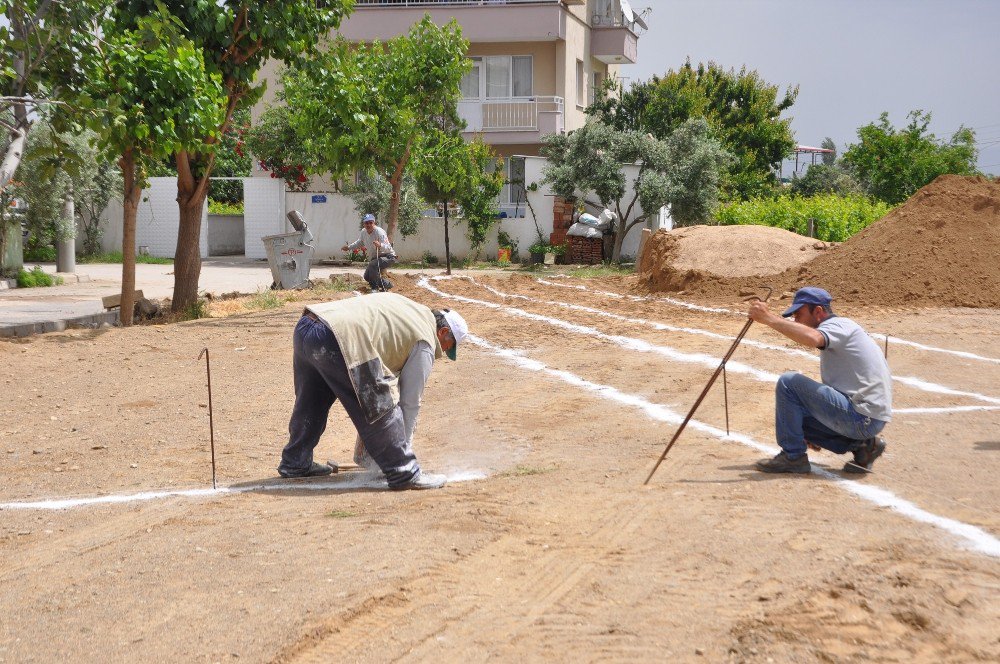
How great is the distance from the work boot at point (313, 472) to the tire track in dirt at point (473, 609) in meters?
2.20

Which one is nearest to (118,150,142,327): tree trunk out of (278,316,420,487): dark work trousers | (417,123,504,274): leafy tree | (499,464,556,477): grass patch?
(417,123,504,274): leafy tree

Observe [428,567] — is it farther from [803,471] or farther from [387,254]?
[387,254]

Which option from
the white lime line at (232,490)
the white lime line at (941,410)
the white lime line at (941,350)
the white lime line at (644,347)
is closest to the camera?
the white lime line at (232,490)

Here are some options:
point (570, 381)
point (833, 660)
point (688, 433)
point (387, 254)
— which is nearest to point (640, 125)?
point (387, 254)

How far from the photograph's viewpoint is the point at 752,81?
1662 inches

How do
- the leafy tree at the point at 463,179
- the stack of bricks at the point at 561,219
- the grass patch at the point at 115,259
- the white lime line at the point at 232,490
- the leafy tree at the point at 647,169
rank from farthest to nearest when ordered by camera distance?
the grass patch at the point at 115,259 < the stack of bricks at the point at 561,219 < the leafy tree at the point at 647,169 < the leafy tree at the point at 463,179 < the white lime line at the point at 232,490

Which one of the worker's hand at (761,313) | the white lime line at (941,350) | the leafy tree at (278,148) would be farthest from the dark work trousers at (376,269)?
the leafy tree at (278,148)

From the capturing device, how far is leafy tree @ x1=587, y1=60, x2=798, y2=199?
120 ft

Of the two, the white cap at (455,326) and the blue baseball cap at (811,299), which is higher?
the blue baseball cap at (811,299)

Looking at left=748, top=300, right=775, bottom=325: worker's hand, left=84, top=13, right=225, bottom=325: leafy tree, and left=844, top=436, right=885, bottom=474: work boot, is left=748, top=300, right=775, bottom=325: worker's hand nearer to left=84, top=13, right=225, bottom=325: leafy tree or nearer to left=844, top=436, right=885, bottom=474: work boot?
left=844, top=436, right=885, bottom=474: work boot

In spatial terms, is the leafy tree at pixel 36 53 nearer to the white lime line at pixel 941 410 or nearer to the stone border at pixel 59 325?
the stone border at pixel 59 325

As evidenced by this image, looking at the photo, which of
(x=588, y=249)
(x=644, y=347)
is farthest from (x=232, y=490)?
(x=588, y=249)

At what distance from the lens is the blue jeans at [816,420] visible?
7062 millimetres

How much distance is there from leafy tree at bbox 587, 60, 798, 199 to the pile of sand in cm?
1589
